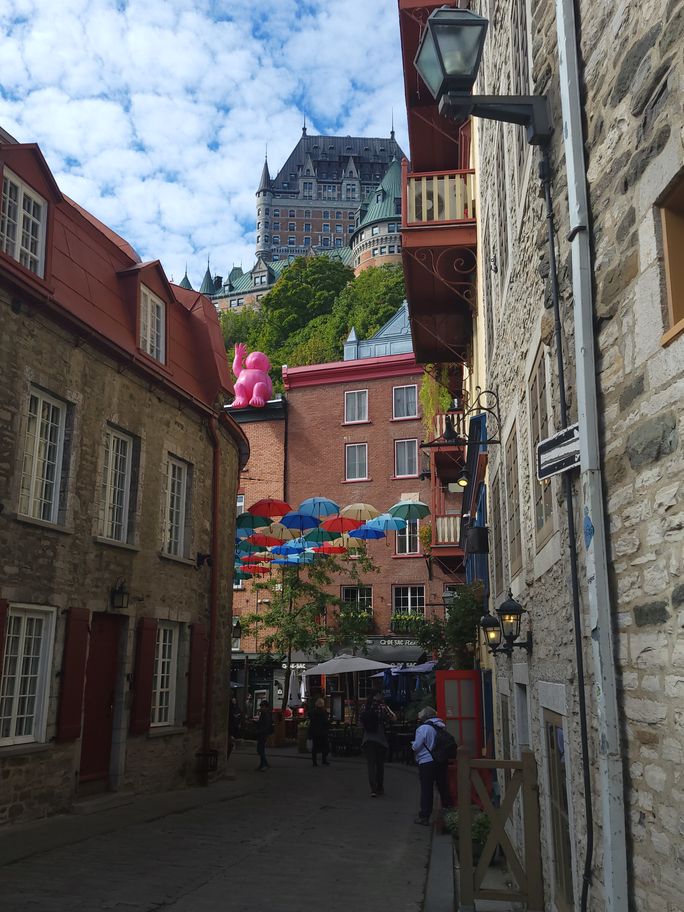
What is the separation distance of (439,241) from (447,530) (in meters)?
15.7

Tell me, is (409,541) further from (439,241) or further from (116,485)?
(116,485)

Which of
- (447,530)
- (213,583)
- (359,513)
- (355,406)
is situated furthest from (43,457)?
(355,406)

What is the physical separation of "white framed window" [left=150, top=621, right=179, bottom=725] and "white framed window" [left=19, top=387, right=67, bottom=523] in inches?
141

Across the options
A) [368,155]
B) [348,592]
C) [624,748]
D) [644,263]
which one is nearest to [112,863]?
[624,748]

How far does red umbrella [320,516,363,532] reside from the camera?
23594 millimetres

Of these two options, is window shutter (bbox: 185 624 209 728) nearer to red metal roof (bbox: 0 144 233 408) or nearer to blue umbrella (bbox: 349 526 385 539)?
red metal roof (bbox: 0 144 233 408)

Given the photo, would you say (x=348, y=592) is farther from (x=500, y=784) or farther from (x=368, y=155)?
(x=368, y=155)

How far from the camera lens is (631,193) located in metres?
4.42

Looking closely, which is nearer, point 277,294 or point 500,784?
point 500,784

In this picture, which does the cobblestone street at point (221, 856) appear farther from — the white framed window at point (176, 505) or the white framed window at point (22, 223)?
the white framed window at point (22, 223)

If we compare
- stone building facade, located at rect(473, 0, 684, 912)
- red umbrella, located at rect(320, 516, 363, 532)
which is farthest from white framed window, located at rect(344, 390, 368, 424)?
stone building facade, located at rect(473, 0, 684, 912)

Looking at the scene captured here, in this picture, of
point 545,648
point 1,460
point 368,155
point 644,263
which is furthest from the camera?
point 368,155

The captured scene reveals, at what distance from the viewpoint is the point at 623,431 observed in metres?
4.46

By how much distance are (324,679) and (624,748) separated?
97.9 ft
